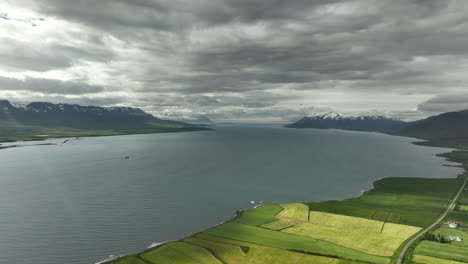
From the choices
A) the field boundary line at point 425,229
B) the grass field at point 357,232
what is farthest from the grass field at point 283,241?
the field boundary line at point 425,229

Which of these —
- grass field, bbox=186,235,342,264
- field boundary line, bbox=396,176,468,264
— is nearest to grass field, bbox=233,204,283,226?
grass field, bbox=186,235,342,264

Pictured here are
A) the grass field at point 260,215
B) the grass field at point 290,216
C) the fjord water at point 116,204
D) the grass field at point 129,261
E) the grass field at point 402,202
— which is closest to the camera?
the grass field at point 129,261

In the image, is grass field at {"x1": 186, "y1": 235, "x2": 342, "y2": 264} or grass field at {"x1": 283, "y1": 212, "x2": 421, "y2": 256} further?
grass field at {"x1": 283, "y1": 212, "x2": 421, "y2": 256}

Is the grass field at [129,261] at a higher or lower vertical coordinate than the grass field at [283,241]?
lower

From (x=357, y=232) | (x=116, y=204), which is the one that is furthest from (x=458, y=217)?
(x=116, y=204)

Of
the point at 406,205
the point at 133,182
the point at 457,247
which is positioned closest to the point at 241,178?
the point at 133,182

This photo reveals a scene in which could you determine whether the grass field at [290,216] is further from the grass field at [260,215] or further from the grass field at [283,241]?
the grass field at [283,241]

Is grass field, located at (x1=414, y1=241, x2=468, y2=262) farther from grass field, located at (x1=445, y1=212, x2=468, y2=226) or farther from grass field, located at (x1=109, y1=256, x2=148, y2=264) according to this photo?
grass field, located at (x1=109, y1=256, x2=148, y2=264)
